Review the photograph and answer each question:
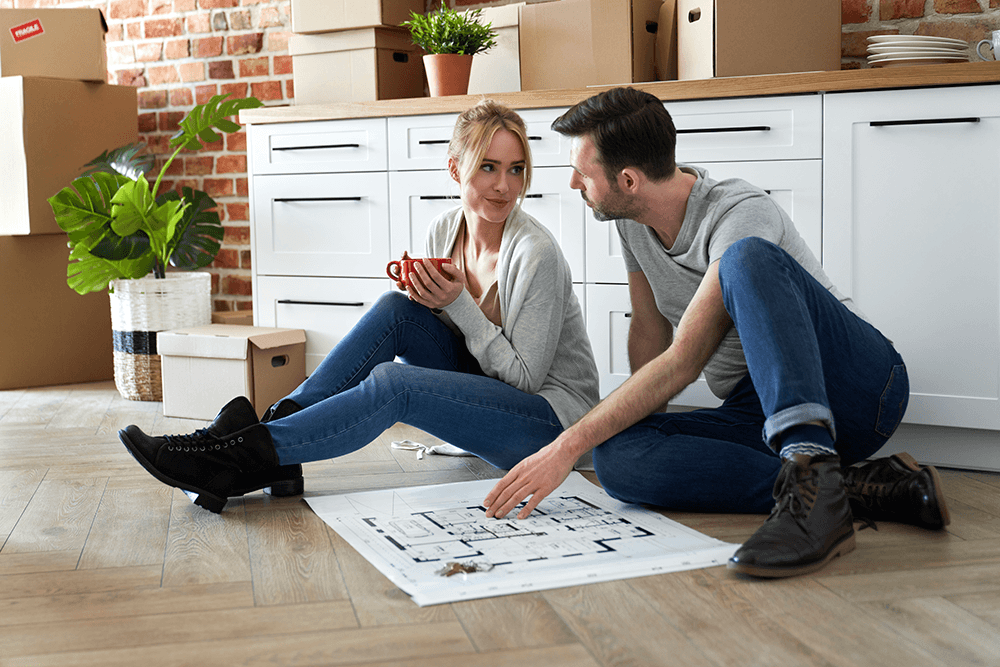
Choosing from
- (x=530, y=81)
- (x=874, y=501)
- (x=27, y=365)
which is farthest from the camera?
(x=27, y=365)

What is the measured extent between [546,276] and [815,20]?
3.43 ft

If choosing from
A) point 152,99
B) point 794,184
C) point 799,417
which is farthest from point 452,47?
point 799,417

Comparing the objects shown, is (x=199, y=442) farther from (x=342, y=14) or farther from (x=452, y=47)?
(x=342, y=14)

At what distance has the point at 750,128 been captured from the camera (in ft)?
7.68

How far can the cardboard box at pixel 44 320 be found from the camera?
11.2ft

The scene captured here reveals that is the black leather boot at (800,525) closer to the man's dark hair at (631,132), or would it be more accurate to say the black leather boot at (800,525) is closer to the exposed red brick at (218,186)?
the man's dark hair at (631,132)

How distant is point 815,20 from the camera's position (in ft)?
7.91

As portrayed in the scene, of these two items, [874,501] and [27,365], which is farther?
[27,365]

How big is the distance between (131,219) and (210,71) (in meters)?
0.94

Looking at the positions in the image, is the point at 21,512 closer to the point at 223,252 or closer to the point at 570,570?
the point at 570,570

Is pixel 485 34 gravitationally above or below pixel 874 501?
above

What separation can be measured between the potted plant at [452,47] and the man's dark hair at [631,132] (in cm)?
109

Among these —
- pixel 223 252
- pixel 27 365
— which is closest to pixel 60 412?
pixel 27 365

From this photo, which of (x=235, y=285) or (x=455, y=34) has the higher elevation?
(x=455, y=34)
